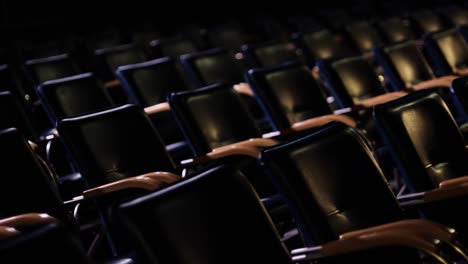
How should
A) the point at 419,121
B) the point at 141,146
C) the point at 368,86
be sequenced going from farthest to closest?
the point at 368,86
the point at 141,146
the point at 419,121

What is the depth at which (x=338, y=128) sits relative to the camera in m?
1.52

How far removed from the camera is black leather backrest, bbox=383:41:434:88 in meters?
2.99

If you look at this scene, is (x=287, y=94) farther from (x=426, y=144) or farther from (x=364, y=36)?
(x=364, y=36)

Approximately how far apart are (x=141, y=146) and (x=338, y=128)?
0.69m

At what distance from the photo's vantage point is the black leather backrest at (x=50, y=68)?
3.04 metres

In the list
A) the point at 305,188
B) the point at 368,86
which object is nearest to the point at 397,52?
the point at 368,86

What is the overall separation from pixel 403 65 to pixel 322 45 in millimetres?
828

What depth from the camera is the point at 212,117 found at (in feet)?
7.39

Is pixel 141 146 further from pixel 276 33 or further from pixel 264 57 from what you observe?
pixel 276 33

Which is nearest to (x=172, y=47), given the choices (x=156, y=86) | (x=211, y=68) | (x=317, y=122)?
(x=211, y=68)

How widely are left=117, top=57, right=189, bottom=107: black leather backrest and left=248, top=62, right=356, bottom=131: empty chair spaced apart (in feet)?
1.59

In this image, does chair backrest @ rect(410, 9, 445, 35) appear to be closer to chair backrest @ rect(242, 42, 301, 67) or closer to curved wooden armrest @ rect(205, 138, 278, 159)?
chair backrest @ rect(242, 42, 301, 67)

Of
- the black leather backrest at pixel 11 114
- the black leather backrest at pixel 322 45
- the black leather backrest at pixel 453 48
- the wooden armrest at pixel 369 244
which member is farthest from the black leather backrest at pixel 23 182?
the black leather backrest at pixel 322 45

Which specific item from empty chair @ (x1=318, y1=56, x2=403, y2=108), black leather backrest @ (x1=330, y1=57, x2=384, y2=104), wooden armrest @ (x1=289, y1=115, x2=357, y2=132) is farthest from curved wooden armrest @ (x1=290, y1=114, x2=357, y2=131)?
black leather backrest @ (x1=330, y1=57, x2=384, y2=104)
